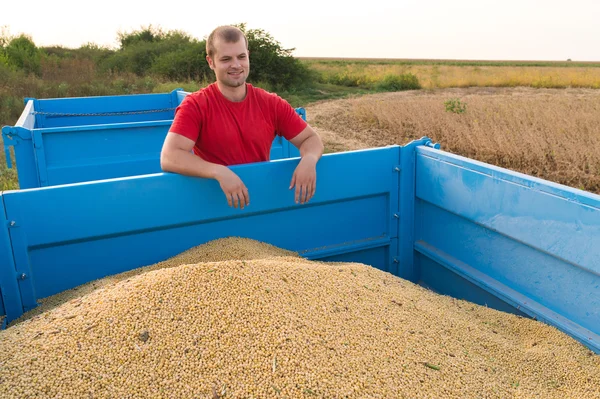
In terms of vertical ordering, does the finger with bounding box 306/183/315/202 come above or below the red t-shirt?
below

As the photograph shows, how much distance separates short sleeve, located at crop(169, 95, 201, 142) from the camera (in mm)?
2729

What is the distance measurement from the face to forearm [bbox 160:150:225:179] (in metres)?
0.60

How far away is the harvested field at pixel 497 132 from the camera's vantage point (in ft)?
28.9

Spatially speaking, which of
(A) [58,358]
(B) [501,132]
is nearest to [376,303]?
(A) [58,358]

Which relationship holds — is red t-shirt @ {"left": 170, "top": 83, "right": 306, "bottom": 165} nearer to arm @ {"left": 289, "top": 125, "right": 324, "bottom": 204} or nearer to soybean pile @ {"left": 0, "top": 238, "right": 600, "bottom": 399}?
arm @ {"left": 289, "top": 125, "right": 324, "bottom": 204}

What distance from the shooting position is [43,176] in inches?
152

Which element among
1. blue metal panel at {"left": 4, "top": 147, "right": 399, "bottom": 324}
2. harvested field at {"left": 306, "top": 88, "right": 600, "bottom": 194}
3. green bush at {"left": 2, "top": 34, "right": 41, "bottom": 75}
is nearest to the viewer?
blue metal panel at {"left": 4, "top": 147, "right": 399, "bottom": 324}

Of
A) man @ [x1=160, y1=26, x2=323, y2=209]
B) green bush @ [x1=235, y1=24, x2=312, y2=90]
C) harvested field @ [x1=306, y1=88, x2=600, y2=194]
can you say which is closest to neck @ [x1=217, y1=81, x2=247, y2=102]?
man @ [x1=160, y1=26, x2=323, y2=209]

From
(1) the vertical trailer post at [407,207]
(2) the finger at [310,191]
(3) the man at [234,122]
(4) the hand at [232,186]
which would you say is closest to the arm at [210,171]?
(4) the hand at [232,186]

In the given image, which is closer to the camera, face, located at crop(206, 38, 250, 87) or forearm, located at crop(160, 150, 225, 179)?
forearm, located at crop(160, 150, 225, 179)

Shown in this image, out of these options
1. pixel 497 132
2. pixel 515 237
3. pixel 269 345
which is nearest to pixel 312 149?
pixel 515 237

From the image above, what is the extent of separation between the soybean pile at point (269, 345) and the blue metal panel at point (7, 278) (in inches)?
7.3

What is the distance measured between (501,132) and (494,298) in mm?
8892

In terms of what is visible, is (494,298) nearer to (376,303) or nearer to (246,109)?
(376,303)
